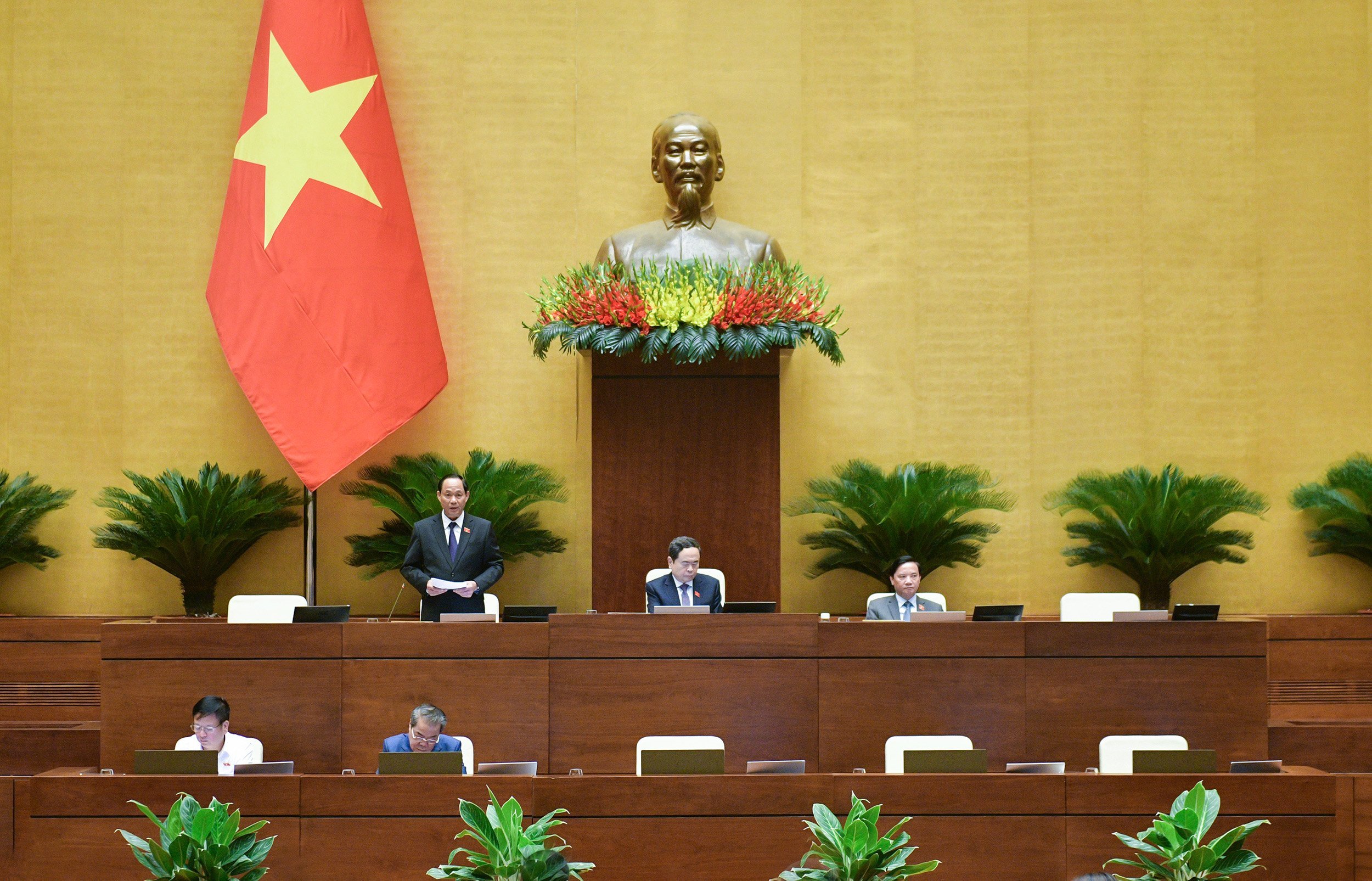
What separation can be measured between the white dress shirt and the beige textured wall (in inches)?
114

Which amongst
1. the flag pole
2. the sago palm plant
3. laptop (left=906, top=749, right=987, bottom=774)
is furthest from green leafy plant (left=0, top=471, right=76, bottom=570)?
the sago palm plant

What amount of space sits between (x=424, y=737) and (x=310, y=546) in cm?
323

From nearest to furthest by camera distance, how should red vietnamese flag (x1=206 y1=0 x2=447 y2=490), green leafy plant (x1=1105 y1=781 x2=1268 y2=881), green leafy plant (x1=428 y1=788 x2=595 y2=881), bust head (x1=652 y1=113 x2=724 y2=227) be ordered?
green leafy plant (x1=428 y1=788 x2=595 y2=881) < green leafy plant (x1=1105 y1=781 x2=1268 y2=881) < red vietnamese flag (x1=206 y1=0 x2=447 y2=490) < bust head (x1=652 y1=113 x2=724 y2=227)

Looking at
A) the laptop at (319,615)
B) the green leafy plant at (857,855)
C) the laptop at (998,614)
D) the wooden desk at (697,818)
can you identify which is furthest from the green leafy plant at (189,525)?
the green leafy plant at (857,855)

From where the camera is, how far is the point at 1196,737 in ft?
21.1

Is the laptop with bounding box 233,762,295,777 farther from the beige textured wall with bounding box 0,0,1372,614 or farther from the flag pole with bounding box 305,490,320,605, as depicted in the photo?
the beige textured wall with bounding box 0,0,1372,614

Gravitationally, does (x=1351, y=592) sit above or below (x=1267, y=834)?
above

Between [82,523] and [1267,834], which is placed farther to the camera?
[82,523]

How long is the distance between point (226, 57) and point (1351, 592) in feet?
28.1

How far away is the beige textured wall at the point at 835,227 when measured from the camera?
30.2 feet

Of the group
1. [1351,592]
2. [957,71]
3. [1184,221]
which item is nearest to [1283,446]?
[1351,592]

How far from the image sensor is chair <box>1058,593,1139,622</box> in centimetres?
757

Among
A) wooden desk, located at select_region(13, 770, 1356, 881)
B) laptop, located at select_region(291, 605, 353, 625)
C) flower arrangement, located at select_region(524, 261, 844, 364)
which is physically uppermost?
flower arrangement, located at select_region(524, 261, 844, 364)

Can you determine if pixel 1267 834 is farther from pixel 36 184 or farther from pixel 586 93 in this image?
pixel 36 184
